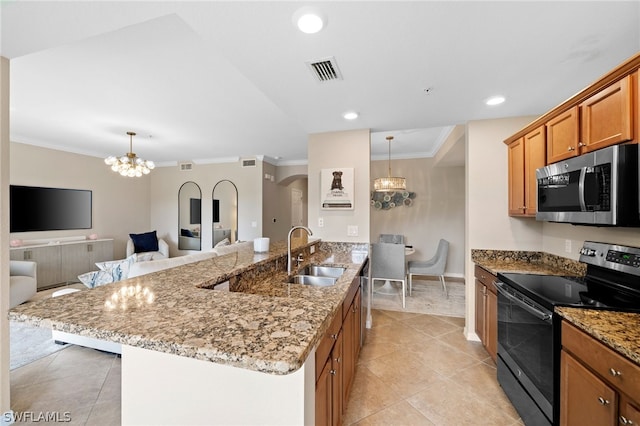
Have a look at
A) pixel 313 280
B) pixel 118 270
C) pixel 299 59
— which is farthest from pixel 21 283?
pixel 299 59

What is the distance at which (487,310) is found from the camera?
2.40m

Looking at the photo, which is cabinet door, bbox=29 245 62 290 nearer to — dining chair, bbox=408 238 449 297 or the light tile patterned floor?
the light tile patterned floor

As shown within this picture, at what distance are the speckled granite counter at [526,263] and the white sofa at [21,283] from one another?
211 inches

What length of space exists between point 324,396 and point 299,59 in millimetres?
1990

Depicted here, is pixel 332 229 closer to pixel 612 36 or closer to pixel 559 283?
pixel 559 283

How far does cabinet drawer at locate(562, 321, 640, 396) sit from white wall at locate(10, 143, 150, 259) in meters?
7.07

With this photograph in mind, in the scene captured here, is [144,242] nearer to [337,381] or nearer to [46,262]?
[46,262]

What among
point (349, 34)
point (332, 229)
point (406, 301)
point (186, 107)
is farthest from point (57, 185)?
point (406, 301)

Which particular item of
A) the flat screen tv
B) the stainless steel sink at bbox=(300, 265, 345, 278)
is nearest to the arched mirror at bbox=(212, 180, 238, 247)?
the flat screen tv

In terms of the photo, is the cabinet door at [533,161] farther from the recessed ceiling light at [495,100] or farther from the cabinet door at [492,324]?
the cabinet door at [492,324]

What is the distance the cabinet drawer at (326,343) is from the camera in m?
1.12

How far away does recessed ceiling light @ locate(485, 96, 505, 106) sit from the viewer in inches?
92.8

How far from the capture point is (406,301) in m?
3.98

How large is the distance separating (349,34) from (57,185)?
611cm
